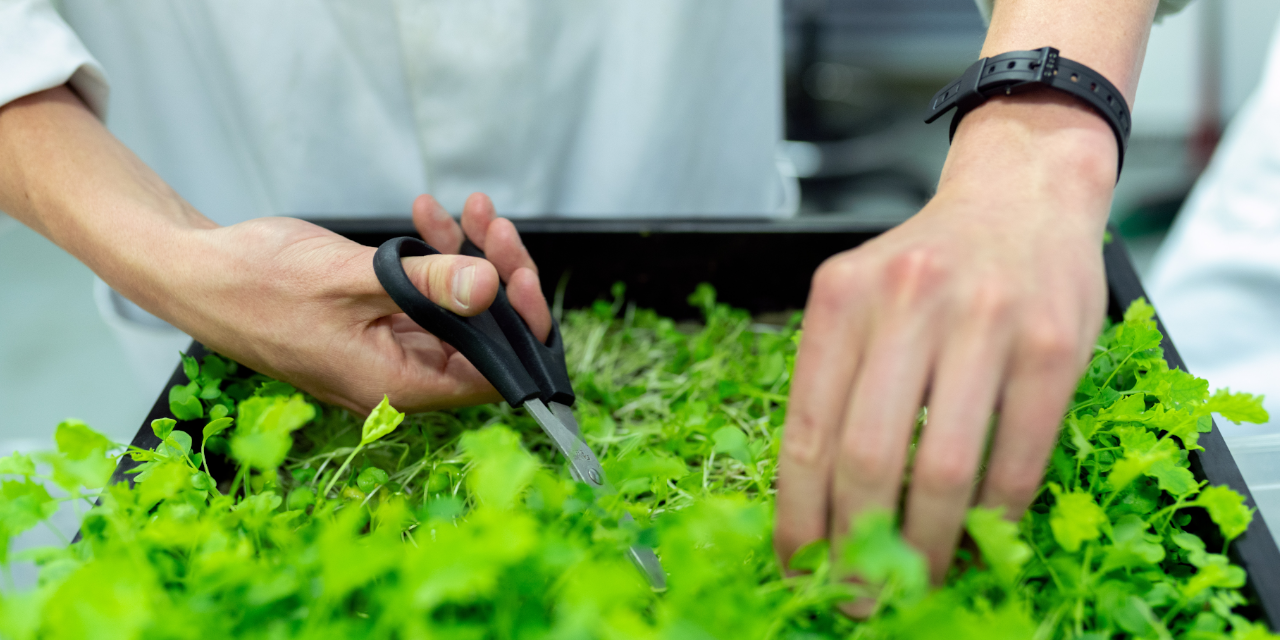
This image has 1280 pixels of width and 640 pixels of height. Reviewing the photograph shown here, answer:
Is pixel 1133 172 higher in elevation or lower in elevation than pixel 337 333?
higher

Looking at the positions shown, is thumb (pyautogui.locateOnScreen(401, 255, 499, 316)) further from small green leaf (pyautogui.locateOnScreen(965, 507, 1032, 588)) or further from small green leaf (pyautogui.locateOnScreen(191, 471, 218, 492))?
small green leaf (pyautogui.locateOnScreen(965, 507, 1032, 588))

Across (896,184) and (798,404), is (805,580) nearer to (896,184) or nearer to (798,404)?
(798,404)

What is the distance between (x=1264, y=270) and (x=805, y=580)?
0.83m

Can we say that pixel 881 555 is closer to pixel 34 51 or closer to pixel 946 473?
pixel 946 473

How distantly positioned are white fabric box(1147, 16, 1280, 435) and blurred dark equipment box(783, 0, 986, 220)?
0.95 m

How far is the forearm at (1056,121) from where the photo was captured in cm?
38

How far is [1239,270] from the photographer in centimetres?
86

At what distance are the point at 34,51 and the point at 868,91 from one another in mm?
2057

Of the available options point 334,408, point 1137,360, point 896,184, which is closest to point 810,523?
point 1137,360

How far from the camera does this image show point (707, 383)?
0.62 meters

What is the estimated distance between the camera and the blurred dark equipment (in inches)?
74.1

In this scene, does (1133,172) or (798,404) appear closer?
(798,404)

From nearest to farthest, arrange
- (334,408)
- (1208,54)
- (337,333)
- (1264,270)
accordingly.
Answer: (337,333)
(334,408)
(1264,270)
(1208,54)

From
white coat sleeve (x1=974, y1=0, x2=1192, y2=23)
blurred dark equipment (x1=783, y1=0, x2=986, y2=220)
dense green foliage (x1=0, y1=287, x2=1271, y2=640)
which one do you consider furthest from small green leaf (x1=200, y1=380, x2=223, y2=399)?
blurred dark equipment (x1=783, y1=0, x2=986, y2=220)
